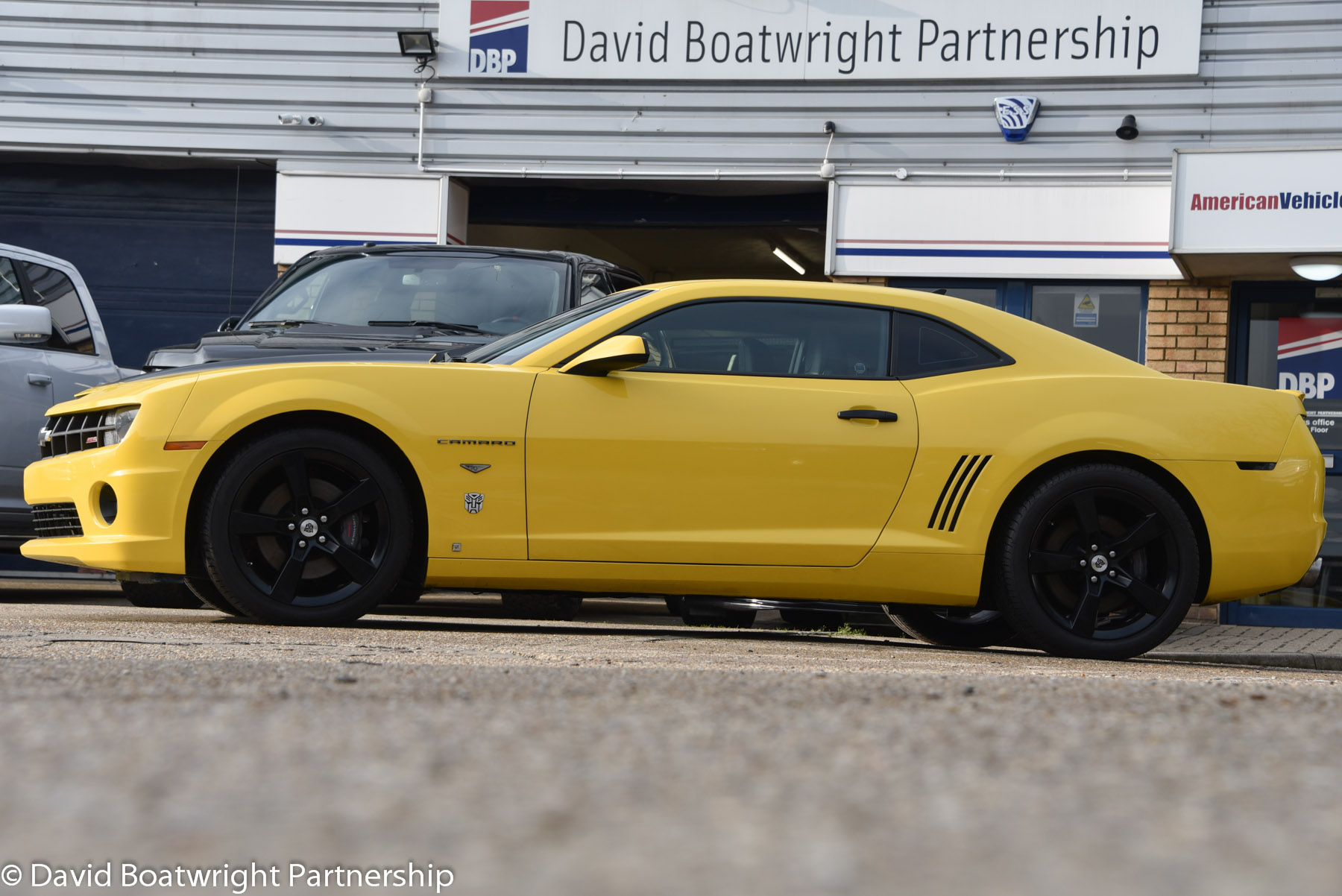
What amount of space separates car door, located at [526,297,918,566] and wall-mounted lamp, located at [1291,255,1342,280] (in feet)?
19.2

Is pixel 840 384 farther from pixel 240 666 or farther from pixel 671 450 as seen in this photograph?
pixel 240 666

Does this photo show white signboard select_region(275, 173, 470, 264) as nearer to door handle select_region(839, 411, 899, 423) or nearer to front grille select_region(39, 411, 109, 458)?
front grille select_region(39, 411, 109, 458)

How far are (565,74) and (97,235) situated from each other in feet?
14.6

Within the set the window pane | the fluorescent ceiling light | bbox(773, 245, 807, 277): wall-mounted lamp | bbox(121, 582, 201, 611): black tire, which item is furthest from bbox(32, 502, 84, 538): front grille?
the fluorescent ceiling light

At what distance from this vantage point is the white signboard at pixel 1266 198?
9.22 meters

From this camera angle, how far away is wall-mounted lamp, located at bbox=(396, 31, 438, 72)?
37.6 ft

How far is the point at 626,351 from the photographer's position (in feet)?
15.6

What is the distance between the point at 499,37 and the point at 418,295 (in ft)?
17.9

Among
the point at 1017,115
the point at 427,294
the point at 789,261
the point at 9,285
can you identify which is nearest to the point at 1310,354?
the point at 1017,115

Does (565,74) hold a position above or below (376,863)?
above

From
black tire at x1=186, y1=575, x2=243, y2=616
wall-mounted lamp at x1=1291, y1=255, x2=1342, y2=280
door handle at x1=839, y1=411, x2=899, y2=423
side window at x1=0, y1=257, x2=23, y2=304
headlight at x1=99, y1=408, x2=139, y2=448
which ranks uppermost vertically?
wall-mounted lamp at x1=1291, y1=255, x2=1342, y2=280

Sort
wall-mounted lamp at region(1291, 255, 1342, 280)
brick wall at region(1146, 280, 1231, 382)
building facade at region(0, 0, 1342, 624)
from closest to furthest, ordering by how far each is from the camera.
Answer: wall-mounted lamp at region(1291, 255, 1342, 280) → brick wall at region(1146, 280, 1231, 382) → building facade at region(0, 0, 1342, 624)

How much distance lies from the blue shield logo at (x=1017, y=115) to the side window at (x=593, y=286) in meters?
5.05

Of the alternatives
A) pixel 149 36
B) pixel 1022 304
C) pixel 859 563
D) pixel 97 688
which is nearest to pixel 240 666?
pixel 97 688
